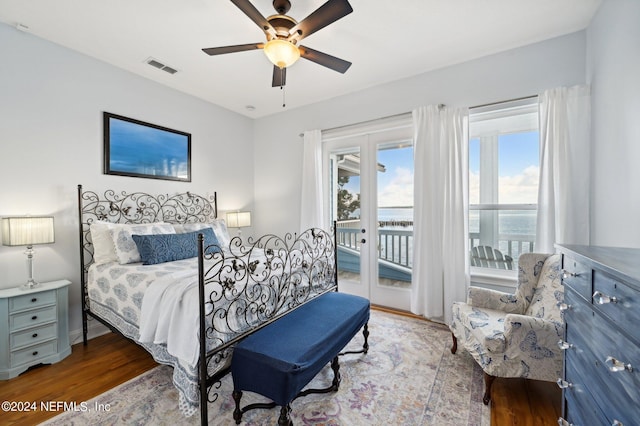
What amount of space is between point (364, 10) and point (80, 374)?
151 inches

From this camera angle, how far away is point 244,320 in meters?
1.75

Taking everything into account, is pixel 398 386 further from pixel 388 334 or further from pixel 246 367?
pixel 246 367

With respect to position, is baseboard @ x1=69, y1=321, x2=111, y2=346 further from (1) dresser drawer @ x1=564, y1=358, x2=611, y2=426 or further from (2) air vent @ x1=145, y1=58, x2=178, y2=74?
(1) dresser drawer @ x1=564, y1=358, x2=611, y2=426

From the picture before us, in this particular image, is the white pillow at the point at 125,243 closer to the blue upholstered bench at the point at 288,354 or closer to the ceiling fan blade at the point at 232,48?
the blue upholstered bench at the point at 288,354

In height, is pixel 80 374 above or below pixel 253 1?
below

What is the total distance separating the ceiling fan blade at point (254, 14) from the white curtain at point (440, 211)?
193cm

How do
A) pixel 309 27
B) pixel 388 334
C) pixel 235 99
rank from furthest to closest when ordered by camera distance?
pixel 235 99 → pixel 388 334 → pixel 309 27

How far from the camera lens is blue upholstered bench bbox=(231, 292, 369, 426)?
4.63ft

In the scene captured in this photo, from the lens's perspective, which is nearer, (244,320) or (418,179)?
(244,320)

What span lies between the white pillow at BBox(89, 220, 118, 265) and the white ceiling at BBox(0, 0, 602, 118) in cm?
184

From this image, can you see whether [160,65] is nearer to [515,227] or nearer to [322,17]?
[322,17]

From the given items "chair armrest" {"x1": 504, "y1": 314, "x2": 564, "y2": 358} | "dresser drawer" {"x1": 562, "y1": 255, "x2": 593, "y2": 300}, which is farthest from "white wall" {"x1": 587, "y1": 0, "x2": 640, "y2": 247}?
"dresser drawer" {"x1": 562, "y1": 255, "x2": 593, "y2": 300}

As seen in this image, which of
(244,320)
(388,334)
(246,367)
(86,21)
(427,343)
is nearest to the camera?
(246,367)

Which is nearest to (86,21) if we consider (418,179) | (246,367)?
(246,367)
